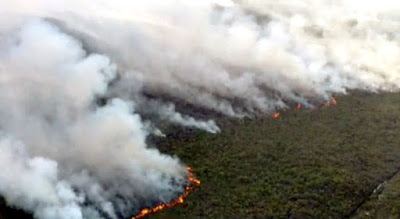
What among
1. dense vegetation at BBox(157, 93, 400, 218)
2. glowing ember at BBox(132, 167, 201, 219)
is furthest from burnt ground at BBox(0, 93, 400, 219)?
glowing ember at BBox(132, 167, 201, 219)

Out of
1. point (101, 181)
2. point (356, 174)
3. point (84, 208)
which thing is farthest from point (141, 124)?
point (356, 174)

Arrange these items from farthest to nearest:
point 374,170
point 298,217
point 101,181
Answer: point 374,170 → point 101,181 → point 298,217

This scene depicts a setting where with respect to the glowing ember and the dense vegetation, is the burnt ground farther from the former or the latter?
the glowing ember

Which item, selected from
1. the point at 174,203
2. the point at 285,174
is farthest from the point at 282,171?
the point at 174,203

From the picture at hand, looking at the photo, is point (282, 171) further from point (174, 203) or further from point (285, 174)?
point (174, 203)

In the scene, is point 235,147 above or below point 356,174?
above

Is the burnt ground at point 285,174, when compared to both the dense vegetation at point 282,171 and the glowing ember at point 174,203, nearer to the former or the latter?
the dense vegetation at point 282,171

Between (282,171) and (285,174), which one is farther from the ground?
(282,171)

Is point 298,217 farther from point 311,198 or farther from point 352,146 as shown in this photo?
point 352,146
